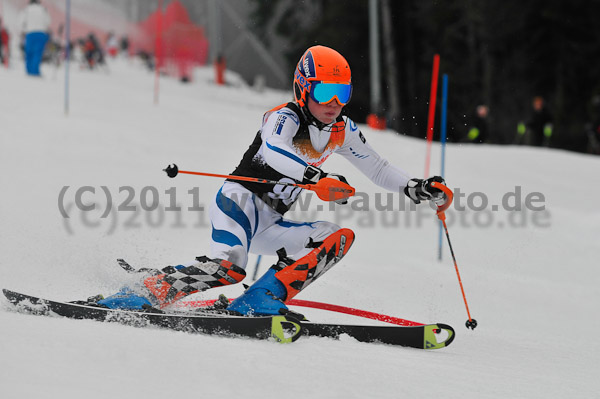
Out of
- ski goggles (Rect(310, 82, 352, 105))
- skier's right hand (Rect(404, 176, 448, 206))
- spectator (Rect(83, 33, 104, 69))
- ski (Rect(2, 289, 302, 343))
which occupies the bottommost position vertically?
ski (Rect(2, 289, 302, 343))

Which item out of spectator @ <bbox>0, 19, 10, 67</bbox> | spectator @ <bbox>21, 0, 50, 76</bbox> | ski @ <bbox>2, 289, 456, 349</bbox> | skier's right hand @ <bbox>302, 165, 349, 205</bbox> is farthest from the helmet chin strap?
spectator @ <bbox>0, 19, 10, 67</bbox>

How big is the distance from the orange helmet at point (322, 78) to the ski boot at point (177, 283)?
1.09 m

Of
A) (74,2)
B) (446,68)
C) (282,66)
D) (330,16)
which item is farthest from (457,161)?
(74,2)

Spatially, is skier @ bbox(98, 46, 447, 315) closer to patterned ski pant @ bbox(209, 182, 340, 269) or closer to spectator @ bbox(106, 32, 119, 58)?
patterned ski pant @ bbox(209, 182, 340, 269)

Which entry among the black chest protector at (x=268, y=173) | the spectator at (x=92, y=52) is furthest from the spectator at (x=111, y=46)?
the black chest protector at (x=268, y=173)

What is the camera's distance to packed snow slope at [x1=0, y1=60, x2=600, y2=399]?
2.87 metres

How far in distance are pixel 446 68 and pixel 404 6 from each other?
450 cm

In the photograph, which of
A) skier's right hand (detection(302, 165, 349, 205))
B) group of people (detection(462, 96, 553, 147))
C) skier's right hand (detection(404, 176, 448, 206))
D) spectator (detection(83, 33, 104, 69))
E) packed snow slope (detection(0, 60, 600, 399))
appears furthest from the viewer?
spectator (detection(83, 33, 104, 69))

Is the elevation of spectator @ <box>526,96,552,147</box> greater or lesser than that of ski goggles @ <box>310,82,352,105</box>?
greater

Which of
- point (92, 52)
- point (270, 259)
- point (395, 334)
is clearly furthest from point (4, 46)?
point (395, 334)

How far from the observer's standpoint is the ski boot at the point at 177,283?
3.82m

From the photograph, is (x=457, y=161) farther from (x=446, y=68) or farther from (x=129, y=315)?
(x=446, y=68)

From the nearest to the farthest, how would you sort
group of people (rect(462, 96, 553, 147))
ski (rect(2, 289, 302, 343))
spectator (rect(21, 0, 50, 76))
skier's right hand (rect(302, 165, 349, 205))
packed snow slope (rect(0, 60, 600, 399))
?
packed snow slope (rect(0, 60, 600, 399)), ski (rect(2, 289, 302, 343)), skier's right hand (rect(302, 165, 349, 205)), spectator (rect(21, 0, 50, 76)), group of people (rect(462, 96, 553, 147))

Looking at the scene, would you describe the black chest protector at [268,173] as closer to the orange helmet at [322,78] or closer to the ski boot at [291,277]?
the orange helmet at [322,78]
